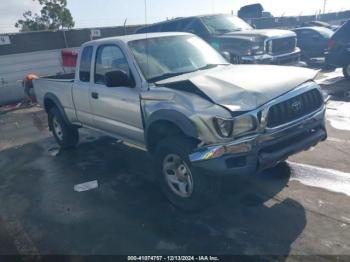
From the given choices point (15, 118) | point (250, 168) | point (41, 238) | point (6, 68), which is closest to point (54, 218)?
point (41, 238)

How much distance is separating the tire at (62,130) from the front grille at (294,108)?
4249 millimetres

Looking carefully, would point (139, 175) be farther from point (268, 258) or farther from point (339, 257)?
point (339, 257)

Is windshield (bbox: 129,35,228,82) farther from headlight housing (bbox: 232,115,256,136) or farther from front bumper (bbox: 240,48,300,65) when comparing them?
front bumper (bbox: 240,48,300,65)

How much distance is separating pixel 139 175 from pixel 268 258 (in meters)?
2.61

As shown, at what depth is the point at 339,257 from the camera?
3146 mm

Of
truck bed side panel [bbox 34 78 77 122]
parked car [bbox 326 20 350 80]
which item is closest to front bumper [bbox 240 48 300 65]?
parked car [bbox 326 20 350 80]

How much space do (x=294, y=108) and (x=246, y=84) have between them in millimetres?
593

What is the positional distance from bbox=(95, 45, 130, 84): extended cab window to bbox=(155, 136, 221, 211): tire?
1309 mm

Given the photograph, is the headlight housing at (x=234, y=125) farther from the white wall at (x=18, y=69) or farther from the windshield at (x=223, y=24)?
the white wall at (x=18, y=69)

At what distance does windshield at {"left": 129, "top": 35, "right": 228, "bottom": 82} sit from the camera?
15.0ft

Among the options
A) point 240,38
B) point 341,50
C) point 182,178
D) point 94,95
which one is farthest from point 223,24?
point 182,178

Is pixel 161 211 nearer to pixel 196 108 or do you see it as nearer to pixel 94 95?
pixel 196 108

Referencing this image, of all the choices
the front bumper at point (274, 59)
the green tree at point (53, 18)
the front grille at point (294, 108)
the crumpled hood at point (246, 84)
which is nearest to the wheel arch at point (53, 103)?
the crumpled hood at point (246, 84)

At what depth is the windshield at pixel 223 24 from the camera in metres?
11.1
